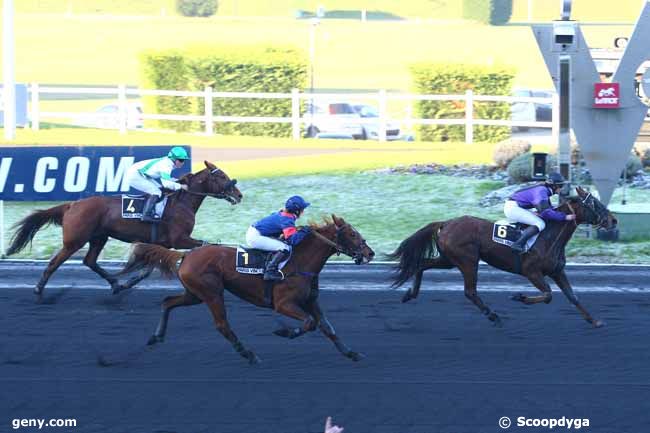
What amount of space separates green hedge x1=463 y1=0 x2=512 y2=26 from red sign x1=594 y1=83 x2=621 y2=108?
57440mm

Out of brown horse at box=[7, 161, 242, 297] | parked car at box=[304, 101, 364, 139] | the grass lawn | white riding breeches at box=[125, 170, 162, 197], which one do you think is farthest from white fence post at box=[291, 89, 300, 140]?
the grass lawn

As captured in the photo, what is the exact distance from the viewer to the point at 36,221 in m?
13.6

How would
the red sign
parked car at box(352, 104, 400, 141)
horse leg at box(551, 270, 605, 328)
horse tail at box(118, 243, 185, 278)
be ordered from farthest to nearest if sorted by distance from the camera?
parked car at box(352, 104, 400, 141) → the red sign → horse leg at box(551, 270, 605, 328) → horse tail at box(118, 243, 185, 278)

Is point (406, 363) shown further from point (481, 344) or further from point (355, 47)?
point (355, 47)

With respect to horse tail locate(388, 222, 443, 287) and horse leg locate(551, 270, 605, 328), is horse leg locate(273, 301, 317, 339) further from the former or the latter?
horse leg locate(551, 270, 605, 328)

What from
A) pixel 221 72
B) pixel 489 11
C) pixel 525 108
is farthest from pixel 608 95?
pixel 489 11

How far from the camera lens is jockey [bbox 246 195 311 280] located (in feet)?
32.4

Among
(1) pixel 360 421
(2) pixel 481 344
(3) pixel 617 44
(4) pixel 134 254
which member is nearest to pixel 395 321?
(2) pixel 481 344

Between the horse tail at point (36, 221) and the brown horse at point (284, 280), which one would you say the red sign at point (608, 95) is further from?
the brown horse at point (284, 280)

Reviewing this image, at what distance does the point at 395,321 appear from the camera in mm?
11883

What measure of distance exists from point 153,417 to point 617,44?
20.7 meters

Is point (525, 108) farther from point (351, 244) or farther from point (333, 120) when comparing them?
point (351, 244)

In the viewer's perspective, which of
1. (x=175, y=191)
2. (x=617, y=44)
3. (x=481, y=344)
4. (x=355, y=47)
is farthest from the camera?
(x=355, y=47)

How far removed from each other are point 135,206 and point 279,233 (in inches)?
147
